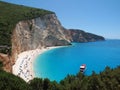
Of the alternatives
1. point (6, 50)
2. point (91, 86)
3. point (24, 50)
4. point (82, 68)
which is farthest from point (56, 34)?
point (91, 86)

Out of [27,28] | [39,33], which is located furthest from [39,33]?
[27,28]

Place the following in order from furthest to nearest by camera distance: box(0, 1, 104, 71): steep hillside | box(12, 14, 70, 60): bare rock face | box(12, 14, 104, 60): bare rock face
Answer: box(12, 14, 70, 60): bare rock face < box(12, 14, 104, 60): bare rock face < box(0, 1, 104, 71): steep hillside

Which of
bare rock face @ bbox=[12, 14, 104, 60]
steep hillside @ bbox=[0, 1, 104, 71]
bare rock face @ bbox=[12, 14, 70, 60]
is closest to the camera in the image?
steep hillside @ bbox=[0, 1, 104, 71]

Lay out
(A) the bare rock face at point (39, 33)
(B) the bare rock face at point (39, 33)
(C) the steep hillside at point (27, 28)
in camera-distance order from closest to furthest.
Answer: (C) the steep hillside at point (27, 28) < (A) the bare rock face at point (39, 33) < (B) the bare rock face at point (39, 33)

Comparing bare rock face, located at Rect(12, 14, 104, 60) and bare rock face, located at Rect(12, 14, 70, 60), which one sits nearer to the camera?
bare rock face, located at Rect(12, 14, 104, 60)

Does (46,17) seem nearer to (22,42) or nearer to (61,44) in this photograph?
(61,44)

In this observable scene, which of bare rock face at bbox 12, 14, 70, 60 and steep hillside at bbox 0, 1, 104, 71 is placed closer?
steep hillside at bbox 0, 1, 104, 71

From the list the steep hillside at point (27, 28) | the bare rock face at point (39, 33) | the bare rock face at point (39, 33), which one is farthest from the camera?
the bare rock face at point (39, 33)

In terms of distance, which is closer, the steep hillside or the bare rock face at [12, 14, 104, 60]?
the steep hillside

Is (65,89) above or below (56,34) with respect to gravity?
below

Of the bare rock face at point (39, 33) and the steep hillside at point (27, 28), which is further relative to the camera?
the bare rock face at point (39, 33)

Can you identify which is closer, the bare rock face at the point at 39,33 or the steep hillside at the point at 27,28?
the steep hillside at the point at 27,28
